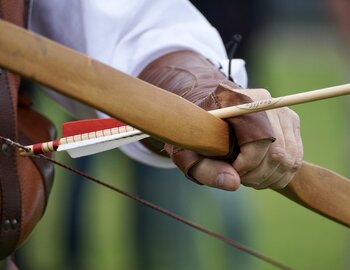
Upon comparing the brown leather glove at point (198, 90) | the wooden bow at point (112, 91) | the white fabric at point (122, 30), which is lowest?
the white fabric at point (122, 30)

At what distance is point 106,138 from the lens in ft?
4.41

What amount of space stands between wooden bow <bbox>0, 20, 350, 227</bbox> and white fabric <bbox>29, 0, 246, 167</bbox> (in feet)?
1.73

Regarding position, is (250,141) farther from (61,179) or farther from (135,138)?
(61,179)

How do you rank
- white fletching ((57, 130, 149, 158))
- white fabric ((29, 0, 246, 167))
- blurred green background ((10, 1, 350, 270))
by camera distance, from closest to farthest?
1. white fletching ((57, 130, 149, 158))
2. white fabric ((29, 0, 246, 167))
3. blurred green background ((10, 1, 350, 270))

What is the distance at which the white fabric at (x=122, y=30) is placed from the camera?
188 cm

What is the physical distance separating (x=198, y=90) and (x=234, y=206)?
1526 millimetres

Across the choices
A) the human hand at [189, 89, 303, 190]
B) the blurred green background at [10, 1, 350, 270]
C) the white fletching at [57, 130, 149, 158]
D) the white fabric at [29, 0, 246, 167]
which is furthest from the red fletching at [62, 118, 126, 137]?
the blurred green background at [10, 1, 350, 270]

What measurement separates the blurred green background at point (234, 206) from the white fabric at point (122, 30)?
1.00 meters

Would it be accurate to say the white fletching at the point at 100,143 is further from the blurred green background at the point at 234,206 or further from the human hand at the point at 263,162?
the blurred green background at the point at 234,206

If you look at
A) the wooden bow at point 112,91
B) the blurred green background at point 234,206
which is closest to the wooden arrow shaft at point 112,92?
the wooden bow at point 112,91

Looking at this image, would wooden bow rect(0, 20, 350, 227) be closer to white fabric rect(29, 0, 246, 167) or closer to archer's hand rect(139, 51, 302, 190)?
archer's hand rect(139, 51, 302, 190)

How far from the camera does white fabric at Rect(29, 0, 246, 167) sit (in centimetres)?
188

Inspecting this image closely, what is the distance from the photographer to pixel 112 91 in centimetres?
125

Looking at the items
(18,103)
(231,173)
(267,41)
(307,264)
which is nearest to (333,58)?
(267,41)
